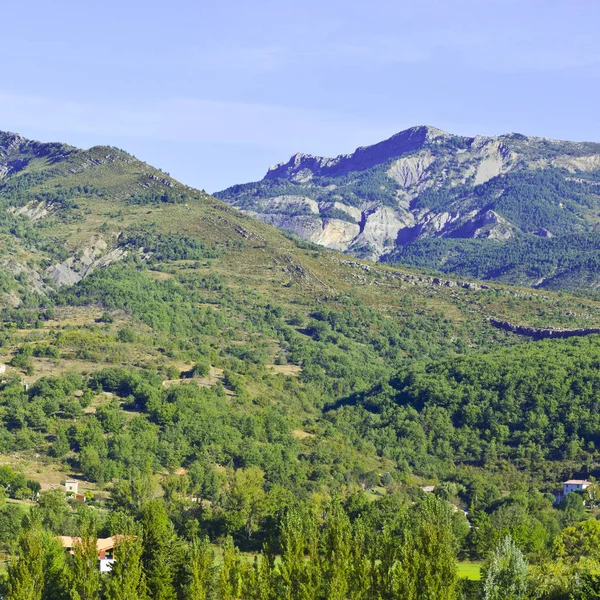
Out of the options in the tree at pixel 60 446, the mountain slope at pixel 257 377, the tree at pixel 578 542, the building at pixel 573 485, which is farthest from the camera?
the mountain slope at pixel 257 377

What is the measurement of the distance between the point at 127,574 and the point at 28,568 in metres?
6.53

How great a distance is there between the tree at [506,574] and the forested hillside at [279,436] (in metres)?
0.50

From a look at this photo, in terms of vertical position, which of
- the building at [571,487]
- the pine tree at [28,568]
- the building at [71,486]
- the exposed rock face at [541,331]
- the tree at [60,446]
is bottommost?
the building at [571,487]

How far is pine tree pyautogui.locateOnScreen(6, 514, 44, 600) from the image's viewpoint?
62562 millimetres

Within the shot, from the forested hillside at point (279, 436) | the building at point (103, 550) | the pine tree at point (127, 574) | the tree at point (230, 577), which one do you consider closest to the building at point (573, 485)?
the forested hillside at point (279, 436)

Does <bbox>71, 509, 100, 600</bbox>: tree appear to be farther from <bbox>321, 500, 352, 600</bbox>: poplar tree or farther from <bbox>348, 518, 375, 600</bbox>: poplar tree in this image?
<bbox>348, 518, 375, 600</bbox>: poplar tree

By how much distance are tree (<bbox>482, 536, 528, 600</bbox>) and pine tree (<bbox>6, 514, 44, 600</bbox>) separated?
27619mm

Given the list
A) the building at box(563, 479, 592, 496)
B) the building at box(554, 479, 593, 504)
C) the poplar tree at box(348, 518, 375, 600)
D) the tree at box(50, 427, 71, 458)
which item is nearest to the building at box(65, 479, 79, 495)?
the tree at box(50, 427, 71, 458)

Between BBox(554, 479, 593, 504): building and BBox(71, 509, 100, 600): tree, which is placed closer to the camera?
BBox(71, 509, 100, 600): tree

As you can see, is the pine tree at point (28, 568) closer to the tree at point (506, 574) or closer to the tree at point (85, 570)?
the tree at point (85, 570)

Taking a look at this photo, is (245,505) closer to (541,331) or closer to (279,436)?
(279,436)

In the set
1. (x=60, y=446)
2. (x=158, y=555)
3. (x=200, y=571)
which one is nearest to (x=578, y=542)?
(x=200, y=571)

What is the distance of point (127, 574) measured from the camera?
208ft

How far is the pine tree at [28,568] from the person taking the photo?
62.6m
